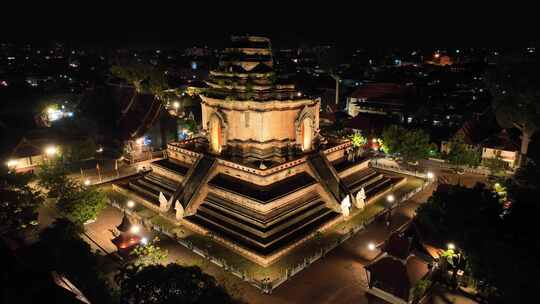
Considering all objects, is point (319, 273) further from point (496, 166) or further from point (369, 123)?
point (369, 123)

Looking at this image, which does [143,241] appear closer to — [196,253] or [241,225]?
[196,253]

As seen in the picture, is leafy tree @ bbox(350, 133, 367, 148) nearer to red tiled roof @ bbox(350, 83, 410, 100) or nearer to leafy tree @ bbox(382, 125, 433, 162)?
leafy tree @ bbox(382, 125, 433, 162)

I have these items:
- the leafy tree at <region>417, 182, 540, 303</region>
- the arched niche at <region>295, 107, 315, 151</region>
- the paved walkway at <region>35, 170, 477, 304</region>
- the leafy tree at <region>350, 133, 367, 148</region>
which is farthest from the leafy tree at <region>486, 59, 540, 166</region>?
the arched niche at <region>295, 107, 315, 151</region>

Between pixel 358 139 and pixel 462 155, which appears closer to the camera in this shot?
pixel 462 155

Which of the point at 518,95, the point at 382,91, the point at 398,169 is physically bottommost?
the point at 398,169

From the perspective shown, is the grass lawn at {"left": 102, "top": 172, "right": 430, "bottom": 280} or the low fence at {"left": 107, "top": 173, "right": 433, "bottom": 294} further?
the grass lawn at {"left": 102, "top": 172, "right": 430, "bottom": 280}

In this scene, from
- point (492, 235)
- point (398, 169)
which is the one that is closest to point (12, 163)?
point (398, 169)
